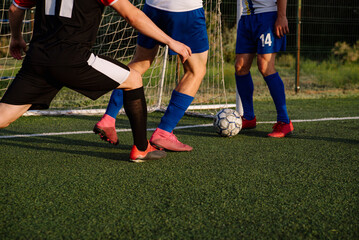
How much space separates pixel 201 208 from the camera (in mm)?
2139

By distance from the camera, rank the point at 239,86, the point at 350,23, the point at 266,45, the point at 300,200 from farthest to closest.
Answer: the point at 350,23 → the point at 239,86 → the point at 266,45 → the point at 300,200

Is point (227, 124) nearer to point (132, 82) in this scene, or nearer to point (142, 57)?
point (142, 57)

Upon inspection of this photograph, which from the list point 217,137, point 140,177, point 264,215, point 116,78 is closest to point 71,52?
point 116,78

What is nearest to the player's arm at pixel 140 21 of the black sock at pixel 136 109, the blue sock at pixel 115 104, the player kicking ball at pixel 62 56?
the player kicking ball at pixel 62 56

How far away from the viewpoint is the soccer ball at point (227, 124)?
4.11 metres

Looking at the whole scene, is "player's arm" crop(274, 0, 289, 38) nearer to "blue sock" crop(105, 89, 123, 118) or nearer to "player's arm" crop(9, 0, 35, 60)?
"blue sock" crop(105, 89, 123, 118)

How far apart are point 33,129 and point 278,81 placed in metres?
2.68

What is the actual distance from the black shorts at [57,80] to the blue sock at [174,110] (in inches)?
31.9

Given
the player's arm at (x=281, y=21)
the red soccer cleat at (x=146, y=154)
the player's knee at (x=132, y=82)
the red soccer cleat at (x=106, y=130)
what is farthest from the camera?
the player's arm at (x=281, y=21)

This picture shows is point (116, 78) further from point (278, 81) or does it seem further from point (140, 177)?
point (278, 81)

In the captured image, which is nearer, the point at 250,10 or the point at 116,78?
the point at 116,78

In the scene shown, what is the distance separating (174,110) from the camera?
3480 millimetres

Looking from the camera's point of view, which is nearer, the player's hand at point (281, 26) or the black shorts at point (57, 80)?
the black shorts at point (57, 80)

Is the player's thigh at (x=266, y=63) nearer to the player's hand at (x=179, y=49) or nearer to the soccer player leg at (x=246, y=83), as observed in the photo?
the soccer player leg at (x=246, y=83)
